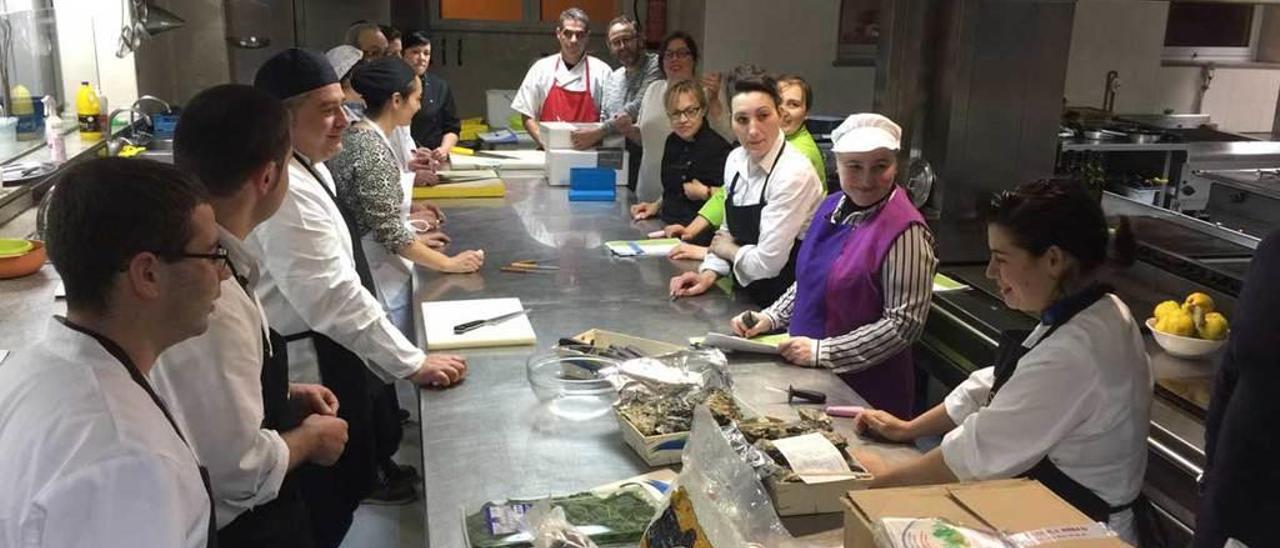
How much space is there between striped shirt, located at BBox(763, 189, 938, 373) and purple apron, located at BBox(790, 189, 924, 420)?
0.03 metres

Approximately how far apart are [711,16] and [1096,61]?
2451mm

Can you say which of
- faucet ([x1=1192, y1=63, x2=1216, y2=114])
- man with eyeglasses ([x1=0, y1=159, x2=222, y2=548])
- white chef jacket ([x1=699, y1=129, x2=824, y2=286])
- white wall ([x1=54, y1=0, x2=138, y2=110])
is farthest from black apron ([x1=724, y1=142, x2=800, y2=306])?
faucet ([x1=1192, y1=63, x2=1216, y2=114])

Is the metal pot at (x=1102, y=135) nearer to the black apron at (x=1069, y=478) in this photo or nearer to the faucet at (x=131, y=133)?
the black apron at (x=1069, y=478)

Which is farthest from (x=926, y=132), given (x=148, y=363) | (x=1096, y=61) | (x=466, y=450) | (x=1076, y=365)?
(x=1096, y=61)

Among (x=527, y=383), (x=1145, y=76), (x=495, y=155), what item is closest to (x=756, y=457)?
(x=527, y=383)

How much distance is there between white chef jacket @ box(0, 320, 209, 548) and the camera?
39.9 inches

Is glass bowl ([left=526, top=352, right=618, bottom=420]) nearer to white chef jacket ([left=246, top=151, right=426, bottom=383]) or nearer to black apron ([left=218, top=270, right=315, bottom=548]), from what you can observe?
white chef jacket ([left=246, top=151, right=426, bottom=383])

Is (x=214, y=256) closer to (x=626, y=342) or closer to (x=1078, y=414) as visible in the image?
(x=626, y=342)

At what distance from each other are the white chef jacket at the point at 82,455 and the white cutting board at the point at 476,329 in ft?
3.81

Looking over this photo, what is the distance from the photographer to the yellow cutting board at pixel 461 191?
3998 mm

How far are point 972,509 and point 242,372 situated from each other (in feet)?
3.54

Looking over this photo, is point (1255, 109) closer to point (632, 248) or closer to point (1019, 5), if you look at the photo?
point (1019, 5)

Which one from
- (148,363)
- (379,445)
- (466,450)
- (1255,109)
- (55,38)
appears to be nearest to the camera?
(148,363)

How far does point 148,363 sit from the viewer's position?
1.21 metres
